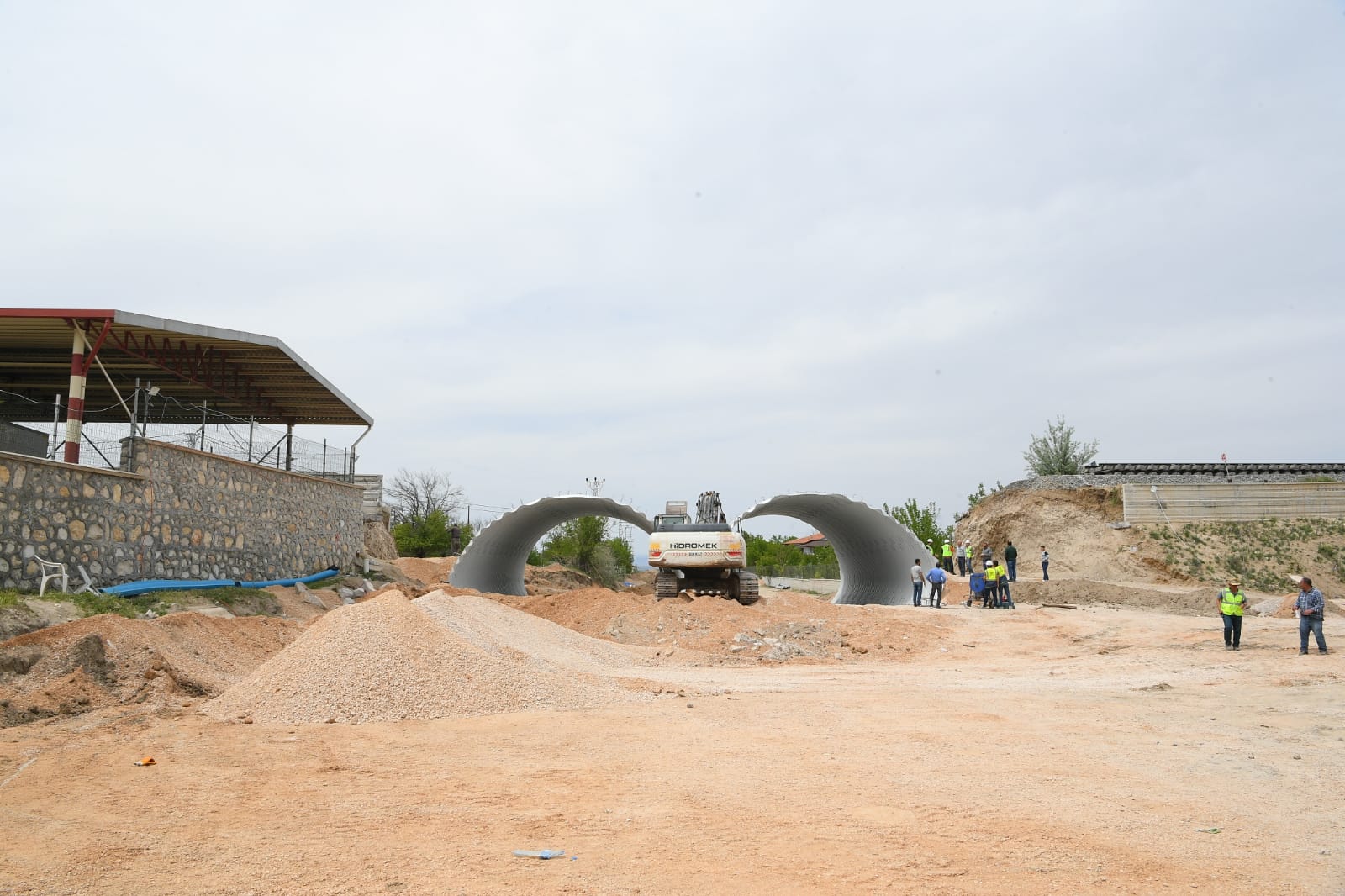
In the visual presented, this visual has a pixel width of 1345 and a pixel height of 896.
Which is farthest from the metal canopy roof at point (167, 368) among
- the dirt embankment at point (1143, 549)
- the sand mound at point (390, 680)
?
the dirt embankment at point (1143, 549)

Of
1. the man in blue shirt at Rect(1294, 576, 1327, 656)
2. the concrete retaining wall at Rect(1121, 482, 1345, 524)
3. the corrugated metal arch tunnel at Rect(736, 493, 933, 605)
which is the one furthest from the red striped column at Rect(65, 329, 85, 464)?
the concrete retaining wall at Rect(1121, 482, 1345, 524)

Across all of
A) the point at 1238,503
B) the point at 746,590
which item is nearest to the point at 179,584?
the point at 746,590

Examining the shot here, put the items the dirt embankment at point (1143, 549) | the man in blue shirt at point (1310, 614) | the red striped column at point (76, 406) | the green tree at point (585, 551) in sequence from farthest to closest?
the green tree at point (585, 551)
the dirt embankment at point (1143, 549)
the red striped column at point (76, 406)
the man in blue shirt at point (1310, 614)

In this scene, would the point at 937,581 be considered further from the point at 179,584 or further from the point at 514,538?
the point at 179,584

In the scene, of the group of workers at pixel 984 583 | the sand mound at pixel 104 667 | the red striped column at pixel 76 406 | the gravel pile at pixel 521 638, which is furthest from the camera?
the group of workers at pixel 984 583

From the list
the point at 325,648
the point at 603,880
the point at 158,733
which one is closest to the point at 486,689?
the point at 325,648

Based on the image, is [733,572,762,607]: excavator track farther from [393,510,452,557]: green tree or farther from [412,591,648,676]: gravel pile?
[393,510,452,557]: green tree

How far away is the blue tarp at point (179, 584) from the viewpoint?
42.0ft

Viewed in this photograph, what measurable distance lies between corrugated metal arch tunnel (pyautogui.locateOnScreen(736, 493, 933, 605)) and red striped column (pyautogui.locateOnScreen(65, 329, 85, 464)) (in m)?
16.1

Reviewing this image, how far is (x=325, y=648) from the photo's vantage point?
29.7 ft

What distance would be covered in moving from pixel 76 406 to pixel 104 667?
6.90 metres

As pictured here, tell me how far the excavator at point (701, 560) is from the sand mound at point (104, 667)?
35.0ft

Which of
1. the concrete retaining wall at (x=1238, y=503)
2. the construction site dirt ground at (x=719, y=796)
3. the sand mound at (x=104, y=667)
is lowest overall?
the construction site dirt ground at (x=719, y=796)

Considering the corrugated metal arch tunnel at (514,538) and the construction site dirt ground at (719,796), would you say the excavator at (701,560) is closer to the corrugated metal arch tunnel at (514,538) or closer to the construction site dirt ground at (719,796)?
the corrugated metal arch tunnel at (514,538)
